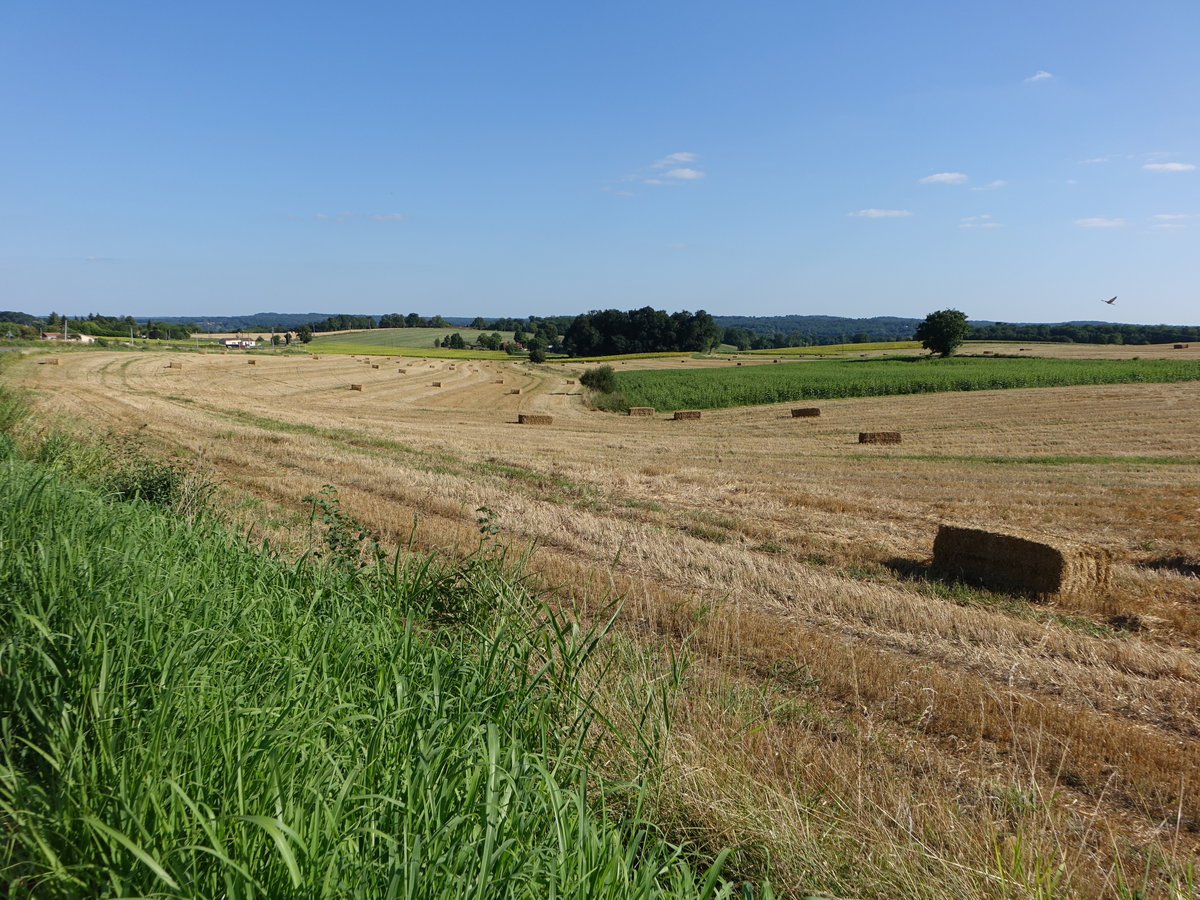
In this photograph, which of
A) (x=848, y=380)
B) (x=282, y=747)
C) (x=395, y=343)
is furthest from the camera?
(x=395, y=343)

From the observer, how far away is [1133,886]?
415 cm

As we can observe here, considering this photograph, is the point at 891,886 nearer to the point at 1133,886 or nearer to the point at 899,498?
the point at 1133,886

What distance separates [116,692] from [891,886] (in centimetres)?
343

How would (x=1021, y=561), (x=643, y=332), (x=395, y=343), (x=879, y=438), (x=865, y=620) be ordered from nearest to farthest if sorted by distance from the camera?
(x=865, y=620)
(x=1021, y=561)
(x=879, y=438)
(x=643, y=332)
(x=395, y=343)

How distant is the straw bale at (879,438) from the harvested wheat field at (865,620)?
871 millimetres

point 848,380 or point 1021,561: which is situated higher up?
point 848,380

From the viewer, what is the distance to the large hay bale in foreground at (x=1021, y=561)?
956 cm

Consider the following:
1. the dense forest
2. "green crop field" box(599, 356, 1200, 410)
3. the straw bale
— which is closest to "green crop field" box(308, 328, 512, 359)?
the dense forest

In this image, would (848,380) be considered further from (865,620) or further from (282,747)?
(282,747)

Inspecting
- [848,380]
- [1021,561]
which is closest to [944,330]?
[848,380]

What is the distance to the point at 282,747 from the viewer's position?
3.28m

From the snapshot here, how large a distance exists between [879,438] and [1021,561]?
19042 mm

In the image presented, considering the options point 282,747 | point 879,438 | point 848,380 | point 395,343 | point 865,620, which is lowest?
point 879,438

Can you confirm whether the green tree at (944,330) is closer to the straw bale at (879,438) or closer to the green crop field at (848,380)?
the green crop field at (848,380)
